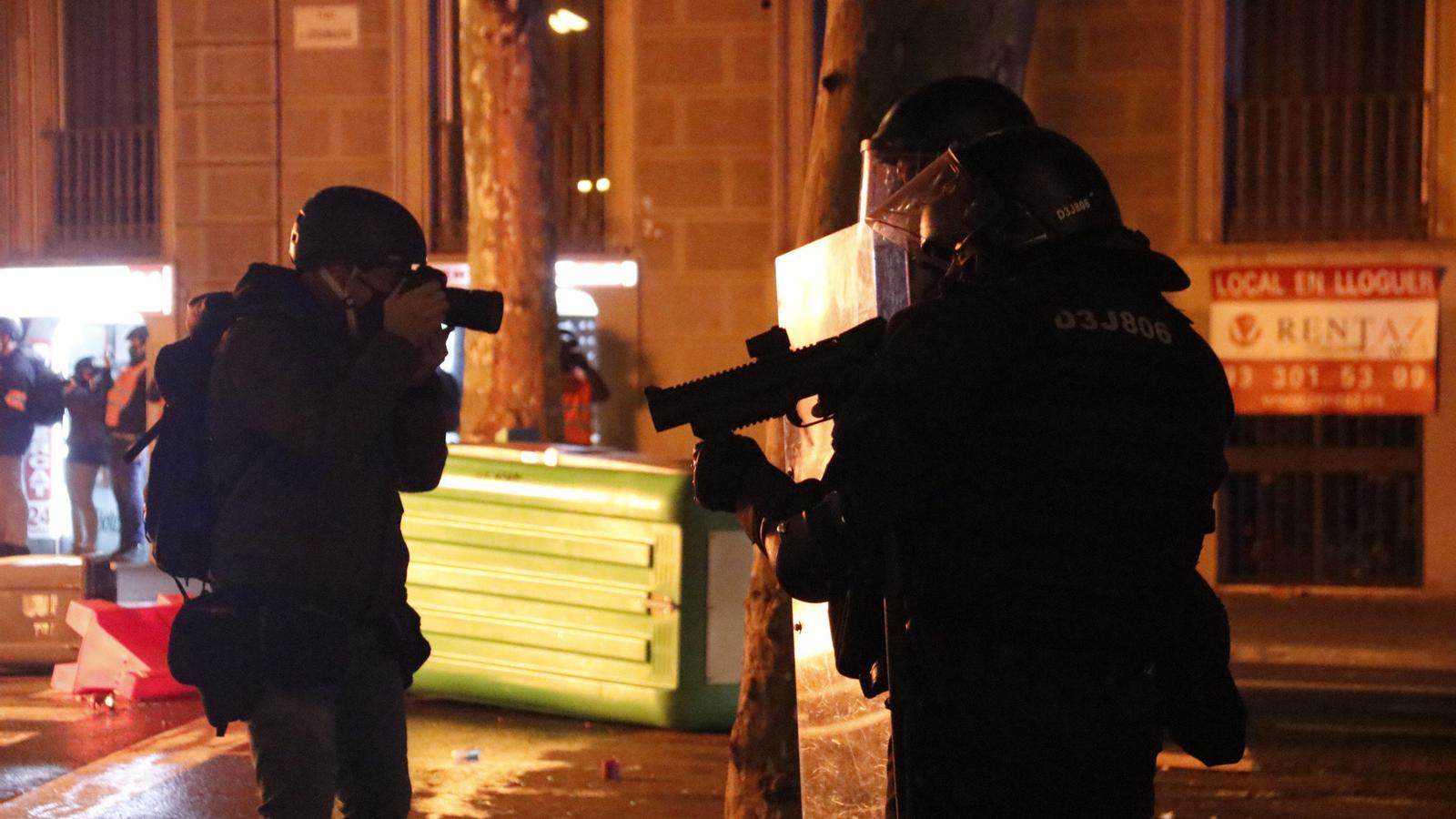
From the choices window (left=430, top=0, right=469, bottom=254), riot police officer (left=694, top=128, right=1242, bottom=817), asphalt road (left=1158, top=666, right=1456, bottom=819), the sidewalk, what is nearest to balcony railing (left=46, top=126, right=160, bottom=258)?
window (left=430, top=0, right=469, bottom=254)

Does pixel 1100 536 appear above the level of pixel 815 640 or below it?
above

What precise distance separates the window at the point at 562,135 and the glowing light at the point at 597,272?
0.89 ft

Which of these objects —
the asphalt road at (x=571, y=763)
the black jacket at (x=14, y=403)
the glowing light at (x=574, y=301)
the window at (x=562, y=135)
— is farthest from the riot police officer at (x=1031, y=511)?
the window at (x=562, y=135)

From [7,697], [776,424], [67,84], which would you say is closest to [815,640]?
[776,424]

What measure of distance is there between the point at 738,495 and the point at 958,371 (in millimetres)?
500

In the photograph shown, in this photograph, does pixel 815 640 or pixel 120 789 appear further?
pixel 120 789

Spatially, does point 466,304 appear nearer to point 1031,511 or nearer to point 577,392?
point 1031,511

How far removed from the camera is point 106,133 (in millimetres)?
15961

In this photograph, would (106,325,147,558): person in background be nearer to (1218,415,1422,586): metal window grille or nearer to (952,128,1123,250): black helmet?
(1218,415,1422,586): metal window grille

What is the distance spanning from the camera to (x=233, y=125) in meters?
15.4

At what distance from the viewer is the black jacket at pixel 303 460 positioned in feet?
11.7

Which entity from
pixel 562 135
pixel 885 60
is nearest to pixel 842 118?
pixel 885 60

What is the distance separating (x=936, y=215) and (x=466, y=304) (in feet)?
4.20

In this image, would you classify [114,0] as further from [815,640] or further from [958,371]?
[958,371]
